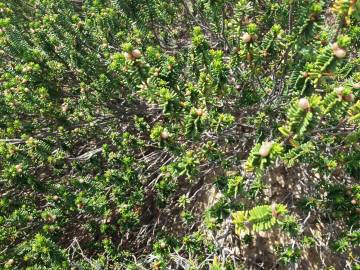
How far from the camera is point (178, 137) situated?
139 inches

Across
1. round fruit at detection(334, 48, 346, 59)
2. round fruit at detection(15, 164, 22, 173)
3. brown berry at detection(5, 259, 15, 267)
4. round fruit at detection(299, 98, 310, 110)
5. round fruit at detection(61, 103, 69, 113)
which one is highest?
round fruit at detection(334, 48, 346, 59)

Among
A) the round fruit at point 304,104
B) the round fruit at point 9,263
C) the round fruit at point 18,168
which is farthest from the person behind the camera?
the round fruit at point 18,168

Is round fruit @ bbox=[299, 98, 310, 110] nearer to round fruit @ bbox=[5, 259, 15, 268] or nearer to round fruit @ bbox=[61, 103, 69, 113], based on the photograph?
round fruit @ bbox=[61, 103, 69, 113]

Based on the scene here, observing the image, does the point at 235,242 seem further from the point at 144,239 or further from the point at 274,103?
the point at 274,103

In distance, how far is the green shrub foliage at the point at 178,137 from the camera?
263 cm

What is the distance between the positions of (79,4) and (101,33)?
2.11 metres

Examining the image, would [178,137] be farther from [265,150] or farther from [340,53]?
[340,53]

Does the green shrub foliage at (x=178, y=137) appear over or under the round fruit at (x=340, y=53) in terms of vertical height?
under

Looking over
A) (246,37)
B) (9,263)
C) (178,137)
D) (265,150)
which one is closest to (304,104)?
(265,150)

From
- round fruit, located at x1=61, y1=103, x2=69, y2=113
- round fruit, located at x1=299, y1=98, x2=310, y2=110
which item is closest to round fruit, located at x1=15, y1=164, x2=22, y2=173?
round fruit, located at x1=61, y1=103, x2=69, y2=113

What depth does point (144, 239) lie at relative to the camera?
4.04 metres

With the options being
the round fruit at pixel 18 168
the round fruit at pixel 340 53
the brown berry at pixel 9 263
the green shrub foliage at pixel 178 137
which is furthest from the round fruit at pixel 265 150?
the brown berry at pixel 9 263

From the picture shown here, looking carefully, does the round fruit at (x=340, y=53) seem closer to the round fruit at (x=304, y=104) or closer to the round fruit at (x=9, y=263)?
the round fruit at (x=304, y=104)

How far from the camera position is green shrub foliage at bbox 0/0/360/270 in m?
2.63
